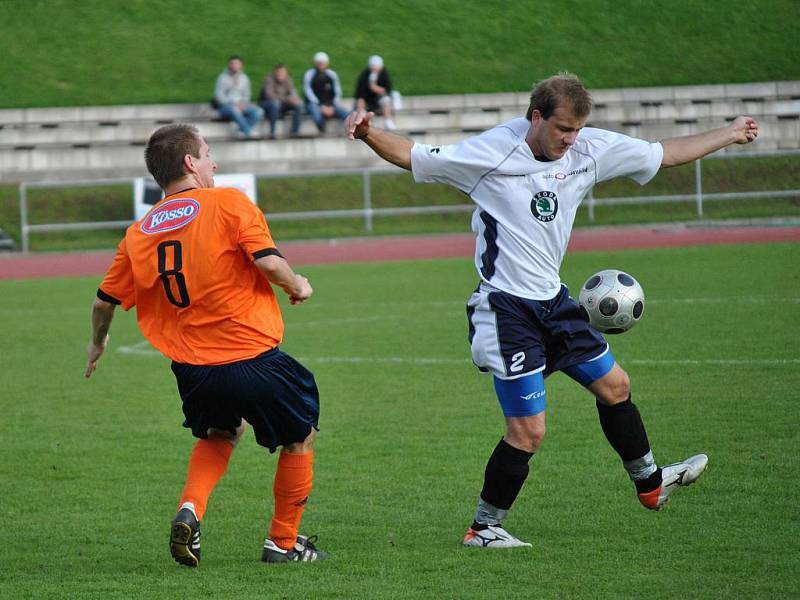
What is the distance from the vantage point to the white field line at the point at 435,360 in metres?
9.84

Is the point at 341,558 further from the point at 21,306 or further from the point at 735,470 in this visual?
the point at 21,306

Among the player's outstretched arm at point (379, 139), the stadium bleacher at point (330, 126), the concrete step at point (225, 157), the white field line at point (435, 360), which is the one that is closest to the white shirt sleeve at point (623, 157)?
the player's outstretched arm at point (379, 139)

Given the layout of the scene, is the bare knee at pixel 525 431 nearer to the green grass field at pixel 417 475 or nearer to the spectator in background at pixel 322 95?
the green grass field at pixel 417 475

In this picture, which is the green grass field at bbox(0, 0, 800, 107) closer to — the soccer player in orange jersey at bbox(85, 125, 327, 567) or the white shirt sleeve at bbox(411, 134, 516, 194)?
the white shirt sleeve at bbox(411, 134, 516, 194)

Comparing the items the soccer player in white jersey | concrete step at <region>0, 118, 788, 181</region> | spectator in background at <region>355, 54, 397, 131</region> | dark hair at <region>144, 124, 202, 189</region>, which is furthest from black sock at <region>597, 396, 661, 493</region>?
concrete step at <region>0, 118, 788, 181</region>

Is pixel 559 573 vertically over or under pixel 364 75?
under

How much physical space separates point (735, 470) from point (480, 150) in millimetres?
2398

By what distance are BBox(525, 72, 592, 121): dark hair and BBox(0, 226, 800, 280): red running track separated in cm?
1494

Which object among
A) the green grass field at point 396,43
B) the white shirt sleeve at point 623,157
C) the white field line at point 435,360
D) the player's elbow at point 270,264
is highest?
the green grass field at point 396,43

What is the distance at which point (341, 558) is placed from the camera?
550cm

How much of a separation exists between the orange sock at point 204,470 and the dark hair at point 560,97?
1.98 meters

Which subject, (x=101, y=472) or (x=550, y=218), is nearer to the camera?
(x=550, y=218)

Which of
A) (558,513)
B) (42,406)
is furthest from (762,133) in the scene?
(558,513)

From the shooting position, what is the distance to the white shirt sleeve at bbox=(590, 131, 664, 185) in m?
5.70
